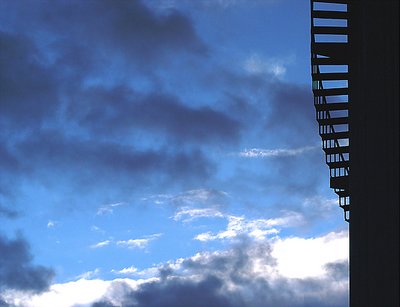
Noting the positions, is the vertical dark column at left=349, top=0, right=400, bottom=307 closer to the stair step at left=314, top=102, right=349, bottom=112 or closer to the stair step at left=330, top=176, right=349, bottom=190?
the stair step at left=314, top=102, right=349, bottom=112

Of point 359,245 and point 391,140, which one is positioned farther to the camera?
point 359,245

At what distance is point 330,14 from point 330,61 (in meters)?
1.52

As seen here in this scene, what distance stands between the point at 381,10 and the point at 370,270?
5347 millimetres

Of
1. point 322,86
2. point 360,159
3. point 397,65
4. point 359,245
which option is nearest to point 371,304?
point 359,245

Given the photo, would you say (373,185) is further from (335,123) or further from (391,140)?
(335,123)

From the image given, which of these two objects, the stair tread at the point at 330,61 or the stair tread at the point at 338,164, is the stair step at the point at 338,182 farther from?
the stair tread at the point at 330,61

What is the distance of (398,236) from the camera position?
1320 centimetres

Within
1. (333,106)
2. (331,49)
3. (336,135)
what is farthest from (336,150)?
(331,49)

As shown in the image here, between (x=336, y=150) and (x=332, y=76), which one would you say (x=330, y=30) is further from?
(x=336, y=150)

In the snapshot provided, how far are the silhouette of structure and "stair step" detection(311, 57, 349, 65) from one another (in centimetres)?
3

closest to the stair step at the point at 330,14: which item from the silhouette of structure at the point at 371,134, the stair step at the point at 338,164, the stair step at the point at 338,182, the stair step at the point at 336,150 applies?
the silhouette of structure at the point at 371,134

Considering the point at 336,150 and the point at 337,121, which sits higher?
the point at 337,121

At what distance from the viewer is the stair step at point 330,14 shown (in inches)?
731

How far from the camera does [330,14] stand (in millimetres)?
18828
